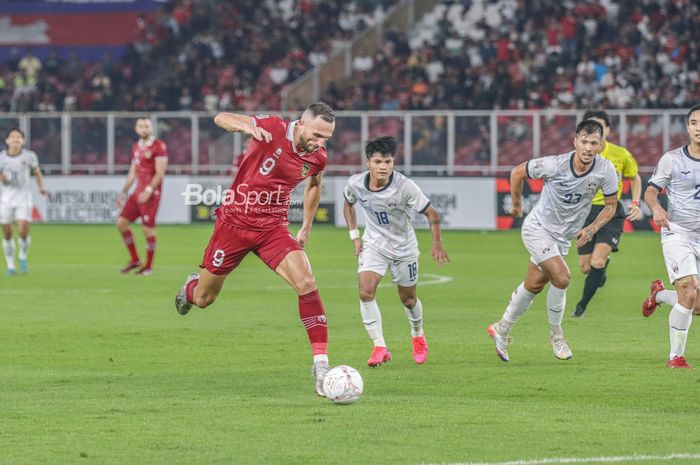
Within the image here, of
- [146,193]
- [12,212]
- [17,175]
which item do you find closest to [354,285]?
[146,193]

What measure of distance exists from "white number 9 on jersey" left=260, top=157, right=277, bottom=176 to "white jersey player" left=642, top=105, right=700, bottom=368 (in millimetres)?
3238

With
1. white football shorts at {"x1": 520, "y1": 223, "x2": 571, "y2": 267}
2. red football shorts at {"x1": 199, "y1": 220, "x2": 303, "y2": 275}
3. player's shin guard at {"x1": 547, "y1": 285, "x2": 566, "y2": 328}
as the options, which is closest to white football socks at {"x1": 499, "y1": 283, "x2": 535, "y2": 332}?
player's shin guard at {"x1": 547, "y1": 285, "x2": 566, "y2": 328}

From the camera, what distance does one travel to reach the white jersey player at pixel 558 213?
1209 centimetres

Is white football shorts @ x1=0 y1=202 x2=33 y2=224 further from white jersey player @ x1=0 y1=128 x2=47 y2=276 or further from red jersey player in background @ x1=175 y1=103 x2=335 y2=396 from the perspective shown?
red jersey player in background @ x1=175 y1=103 x2=335 y2=396

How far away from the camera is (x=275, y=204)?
10.6 m

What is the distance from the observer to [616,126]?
108ft

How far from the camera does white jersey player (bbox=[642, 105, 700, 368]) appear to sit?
11398 mm

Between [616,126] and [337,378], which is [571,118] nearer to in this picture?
[616,126]

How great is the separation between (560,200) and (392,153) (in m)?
1.64

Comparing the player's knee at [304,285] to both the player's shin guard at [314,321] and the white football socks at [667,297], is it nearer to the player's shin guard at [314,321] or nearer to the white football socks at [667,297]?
the player's shin guard at [314,321]

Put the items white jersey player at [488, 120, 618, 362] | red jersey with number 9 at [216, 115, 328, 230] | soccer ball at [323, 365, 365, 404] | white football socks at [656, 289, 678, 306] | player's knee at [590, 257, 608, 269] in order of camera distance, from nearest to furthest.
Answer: soccer ball at [323, 365, 365, 404]
red jersey with number 9 at [216, 115, 328, 230]
white jersey player at [488, 120, 618, 362]
white football socks at [656, 289, 678, 306]
player's knee at [590, 257, 608, 269]

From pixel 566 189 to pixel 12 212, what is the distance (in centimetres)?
1246

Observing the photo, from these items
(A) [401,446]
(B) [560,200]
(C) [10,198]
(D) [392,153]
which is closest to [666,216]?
(B) [560,200]

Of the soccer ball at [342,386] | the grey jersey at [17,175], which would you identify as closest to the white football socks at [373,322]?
the soccer ball at [342,386]
